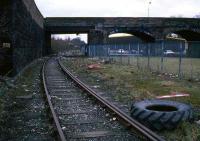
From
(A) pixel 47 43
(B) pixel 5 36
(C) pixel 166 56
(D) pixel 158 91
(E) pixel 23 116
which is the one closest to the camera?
(E) pixel 23 116

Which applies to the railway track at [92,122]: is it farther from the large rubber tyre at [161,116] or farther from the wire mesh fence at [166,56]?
the wire mesh fence at [166,56]

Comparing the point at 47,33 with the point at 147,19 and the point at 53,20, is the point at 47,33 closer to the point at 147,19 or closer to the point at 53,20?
the point at 53,20

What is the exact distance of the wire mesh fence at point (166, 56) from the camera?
22608mm

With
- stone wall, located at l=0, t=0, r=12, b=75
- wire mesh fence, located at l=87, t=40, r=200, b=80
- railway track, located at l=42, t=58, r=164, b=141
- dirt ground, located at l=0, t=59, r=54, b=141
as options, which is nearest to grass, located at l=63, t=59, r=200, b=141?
railway track, located at l=42, t=58, r=164, b=141

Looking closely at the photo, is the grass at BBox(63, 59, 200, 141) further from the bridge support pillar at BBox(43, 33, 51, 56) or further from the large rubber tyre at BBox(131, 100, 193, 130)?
the bridge support pillar at BBox(43, 33, 51, 56)

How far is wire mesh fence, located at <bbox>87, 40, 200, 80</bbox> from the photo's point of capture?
22.6 metres

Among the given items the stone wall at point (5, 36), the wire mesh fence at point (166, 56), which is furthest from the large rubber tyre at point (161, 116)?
the stone wall at point (5, 36)

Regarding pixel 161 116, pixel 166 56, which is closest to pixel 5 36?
pixel 166 56

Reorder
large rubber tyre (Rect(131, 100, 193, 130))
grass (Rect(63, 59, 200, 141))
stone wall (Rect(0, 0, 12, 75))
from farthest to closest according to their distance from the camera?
stone wall (Rect(0, 0, 12, 75)), large rubber tyre (Rect(131, 100, 193, 130)), grass (Rect(63, 59, 200, 141))

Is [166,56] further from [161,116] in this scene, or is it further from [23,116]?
[161,116]

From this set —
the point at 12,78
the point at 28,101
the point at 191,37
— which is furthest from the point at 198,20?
the point at 28,101

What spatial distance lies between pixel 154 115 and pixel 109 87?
8.29 m

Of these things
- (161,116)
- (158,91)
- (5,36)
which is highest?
(5,36)

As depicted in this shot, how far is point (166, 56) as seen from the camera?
2558 centimetres
